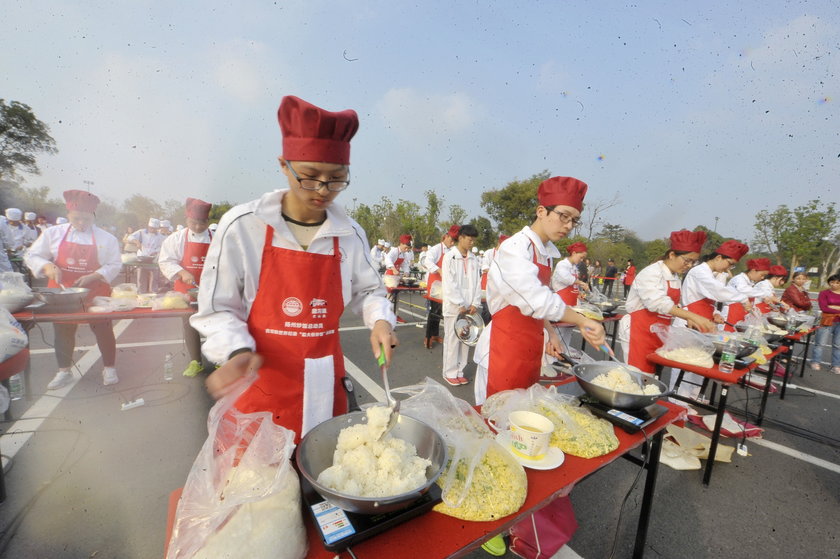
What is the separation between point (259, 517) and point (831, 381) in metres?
10.6

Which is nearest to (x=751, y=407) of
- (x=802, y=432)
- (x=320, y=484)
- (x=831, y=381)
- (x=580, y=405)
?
(x=802, y=432)

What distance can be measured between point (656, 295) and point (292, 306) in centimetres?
416

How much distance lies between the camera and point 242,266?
5.36ft

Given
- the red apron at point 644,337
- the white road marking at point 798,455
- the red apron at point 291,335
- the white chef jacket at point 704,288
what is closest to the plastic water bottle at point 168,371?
the red apron at point 291,335

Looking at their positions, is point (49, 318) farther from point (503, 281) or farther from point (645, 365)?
point (645, 365)

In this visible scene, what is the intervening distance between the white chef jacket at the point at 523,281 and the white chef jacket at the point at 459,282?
2.90 metres

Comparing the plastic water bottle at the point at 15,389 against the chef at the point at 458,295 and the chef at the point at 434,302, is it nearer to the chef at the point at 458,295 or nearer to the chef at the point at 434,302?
the chef at the point at 458,295

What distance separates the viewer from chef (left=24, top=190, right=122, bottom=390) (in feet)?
14.7

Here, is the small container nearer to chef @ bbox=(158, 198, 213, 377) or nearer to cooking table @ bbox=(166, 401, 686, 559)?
cooking table @ bbox=(166, 401, 686, 559)

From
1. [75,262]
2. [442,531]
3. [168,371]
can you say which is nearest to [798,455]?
[442,531]

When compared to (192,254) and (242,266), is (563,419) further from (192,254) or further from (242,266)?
(192,254)

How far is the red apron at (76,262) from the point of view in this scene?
180 inches

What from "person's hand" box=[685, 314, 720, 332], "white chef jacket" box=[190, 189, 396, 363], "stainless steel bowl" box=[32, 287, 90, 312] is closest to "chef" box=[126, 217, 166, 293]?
"stainless steel bowl" box=[32, 287, 90, 312]

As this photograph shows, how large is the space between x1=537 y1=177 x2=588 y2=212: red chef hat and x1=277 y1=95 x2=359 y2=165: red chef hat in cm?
155
